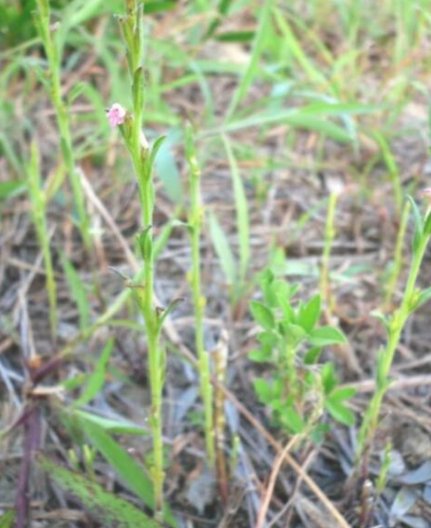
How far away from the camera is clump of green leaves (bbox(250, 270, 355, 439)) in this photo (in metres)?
1.03

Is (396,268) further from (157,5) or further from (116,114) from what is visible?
(157,5)

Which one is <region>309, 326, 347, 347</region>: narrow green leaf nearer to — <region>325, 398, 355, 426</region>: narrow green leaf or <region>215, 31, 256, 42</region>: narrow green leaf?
<region>325, 398, 355, 426</region>: narrow green leaf

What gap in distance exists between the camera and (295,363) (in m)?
1.07

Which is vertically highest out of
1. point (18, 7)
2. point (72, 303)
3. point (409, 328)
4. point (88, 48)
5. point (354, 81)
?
point (18, 7)

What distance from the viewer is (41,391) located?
46.2 inches

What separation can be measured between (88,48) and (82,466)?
1.13 meters

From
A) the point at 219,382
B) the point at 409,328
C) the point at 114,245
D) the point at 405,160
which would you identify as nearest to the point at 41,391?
the point at 219,382

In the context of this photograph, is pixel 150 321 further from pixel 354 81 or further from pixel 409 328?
pixel 354 81

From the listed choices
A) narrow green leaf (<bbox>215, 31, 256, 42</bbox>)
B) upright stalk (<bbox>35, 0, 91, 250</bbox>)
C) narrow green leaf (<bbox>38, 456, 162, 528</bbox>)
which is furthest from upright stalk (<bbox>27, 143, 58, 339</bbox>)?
narrow green leaf (<bbox>215, 31, 256, 42</bbox>)

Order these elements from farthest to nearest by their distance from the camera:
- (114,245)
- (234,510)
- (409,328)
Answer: (114,245)
(409,328)
(234,510)

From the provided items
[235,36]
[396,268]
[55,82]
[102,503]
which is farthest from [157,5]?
[102,503]

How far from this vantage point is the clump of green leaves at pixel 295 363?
1.03 meters

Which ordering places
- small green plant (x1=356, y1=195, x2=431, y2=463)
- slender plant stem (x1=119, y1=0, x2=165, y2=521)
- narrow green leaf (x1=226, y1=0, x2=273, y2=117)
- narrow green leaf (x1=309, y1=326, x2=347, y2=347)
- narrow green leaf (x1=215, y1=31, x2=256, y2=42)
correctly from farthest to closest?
narrow green leaf (x1=215, y1=31, x2=256, y2=42), narrow green leaf (x1=226, y1=0, x2=273, y2=117), narrow green leaf (x1=309, y1=326, x2=347, y2=347), small green plant (x1=356, y1=195, x2=431, y2=463), slender plant stem (x1=119, y1=0, x2=165, y2=521)

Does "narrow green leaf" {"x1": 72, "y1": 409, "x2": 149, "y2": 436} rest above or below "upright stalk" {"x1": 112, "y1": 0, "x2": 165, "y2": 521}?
below
